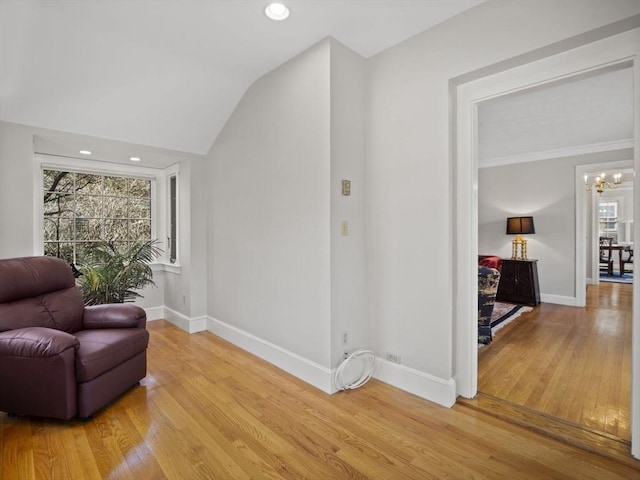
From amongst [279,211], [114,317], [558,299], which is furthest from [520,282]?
[114,317]

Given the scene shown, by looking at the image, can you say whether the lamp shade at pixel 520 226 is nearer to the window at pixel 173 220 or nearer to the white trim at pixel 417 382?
the white trim at pixel 417 382

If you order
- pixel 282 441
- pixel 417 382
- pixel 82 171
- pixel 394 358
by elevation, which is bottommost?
pixel 282 441

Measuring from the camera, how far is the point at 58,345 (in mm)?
1985

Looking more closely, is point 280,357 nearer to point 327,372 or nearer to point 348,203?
point 327,372

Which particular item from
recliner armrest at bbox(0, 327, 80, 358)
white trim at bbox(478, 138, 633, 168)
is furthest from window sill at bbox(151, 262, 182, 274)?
white trim at bbox(478, 138, 633, 168)

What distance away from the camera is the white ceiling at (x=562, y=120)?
10.5 feet

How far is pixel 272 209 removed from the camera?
3059mm

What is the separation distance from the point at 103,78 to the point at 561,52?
11.3 feet

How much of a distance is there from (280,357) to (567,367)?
8.33ft

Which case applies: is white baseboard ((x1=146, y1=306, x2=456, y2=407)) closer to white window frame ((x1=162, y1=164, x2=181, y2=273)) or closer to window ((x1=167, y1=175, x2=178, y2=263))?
white window frame ((x1=162, y1=164, x2=181, y2=273))

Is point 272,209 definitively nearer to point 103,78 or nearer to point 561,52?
point 103,78

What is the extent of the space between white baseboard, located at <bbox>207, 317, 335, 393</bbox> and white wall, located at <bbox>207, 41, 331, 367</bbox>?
0.05 m

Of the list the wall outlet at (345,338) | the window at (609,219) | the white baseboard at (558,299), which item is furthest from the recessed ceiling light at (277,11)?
the window at (609,219)

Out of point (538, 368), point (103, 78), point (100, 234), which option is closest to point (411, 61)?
point (103, 78)
